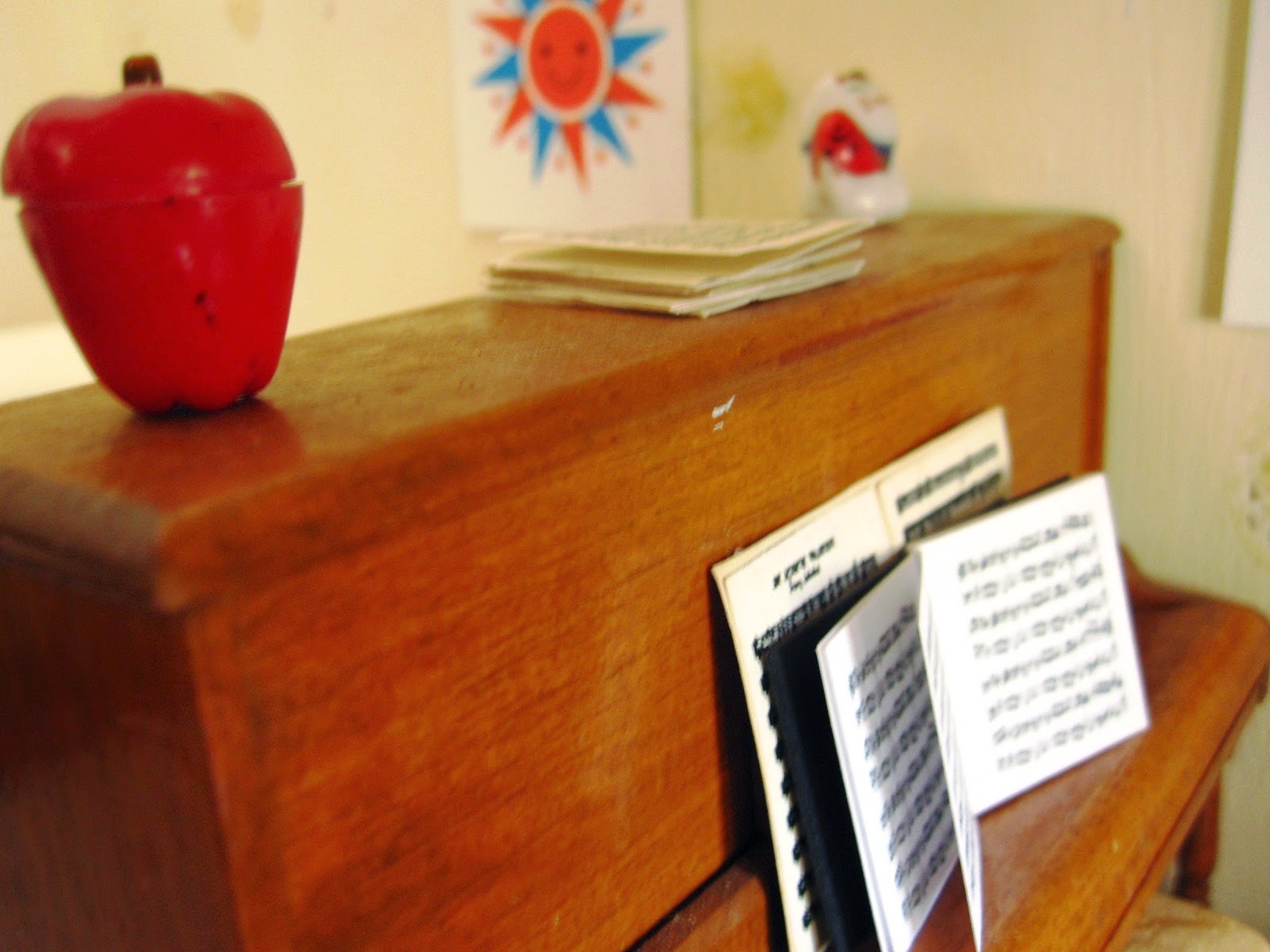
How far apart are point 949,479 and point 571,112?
104 centimetres

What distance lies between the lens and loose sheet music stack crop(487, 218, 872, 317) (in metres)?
0.72

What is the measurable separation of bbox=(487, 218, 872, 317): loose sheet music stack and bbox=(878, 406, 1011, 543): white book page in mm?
174

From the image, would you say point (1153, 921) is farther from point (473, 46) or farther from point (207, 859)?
point (473, 46)

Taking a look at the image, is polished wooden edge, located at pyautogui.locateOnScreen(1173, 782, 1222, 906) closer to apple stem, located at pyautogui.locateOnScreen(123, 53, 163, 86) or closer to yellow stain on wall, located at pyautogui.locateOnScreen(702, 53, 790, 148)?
yellow stain on wall, located at pyautogui.locateOnScreen(702, 53, 790, 148)

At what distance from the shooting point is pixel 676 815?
671 millimetres

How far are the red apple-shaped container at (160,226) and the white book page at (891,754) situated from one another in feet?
1.28

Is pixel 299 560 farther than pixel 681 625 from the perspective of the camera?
No

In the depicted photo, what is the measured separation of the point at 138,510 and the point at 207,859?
0.51 ft

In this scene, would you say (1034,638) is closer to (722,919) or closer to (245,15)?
(722,919)

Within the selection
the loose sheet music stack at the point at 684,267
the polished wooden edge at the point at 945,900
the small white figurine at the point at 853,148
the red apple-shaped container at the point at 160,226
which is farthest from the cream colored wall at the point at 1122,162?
the red apple-shaped container at the point at 160,226

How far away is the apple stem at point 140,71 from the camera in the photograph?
0.49 meters

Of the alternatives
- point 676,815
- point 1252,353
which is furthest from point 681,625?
point 1252,353

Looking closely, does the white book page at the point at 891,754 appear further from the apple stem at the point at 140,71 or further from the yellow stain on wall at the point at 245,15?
the yellow stain on wall at the point at 245,15

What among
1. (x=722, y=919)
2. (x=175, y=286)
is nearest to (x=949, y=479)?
(x=722, y=919)
